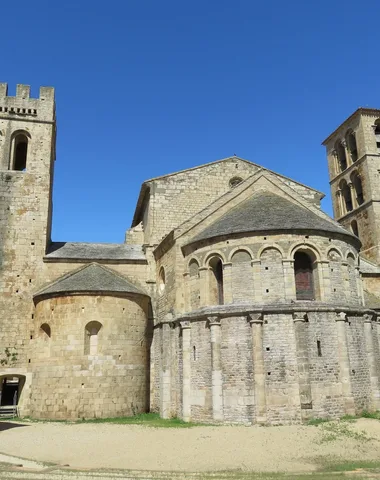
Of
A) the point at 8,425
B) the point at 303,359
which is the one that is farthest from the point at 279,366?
the point at 8,425

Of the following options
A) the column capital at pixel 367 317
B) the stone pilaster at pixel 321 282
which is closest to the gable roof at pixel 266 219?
the stone pilaster at pixel 321 282

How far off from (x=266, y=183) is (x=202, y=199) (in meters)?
4.75

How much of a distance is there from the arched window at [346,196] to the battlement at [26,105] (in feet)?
81.7

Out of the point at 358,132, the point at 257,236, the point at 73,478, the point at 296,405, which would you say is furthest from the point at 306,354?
the point at 358,132

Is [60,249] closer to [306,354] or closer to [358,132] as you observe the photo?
[306,354]

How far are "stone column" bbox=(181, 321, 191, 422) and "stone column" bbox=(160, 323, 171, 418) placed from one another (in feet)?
4.82

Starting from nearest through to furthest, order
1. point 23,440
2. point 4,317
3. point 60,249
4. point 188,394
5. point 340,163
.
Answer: point 23,440, point 188,394, point 4,317, point 60,249, point 340,163

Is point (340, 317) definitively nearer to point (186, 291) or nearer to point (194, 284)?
point (194, 284)

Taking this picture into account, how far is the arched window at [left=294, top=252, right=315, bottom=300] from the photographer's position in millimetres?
18391

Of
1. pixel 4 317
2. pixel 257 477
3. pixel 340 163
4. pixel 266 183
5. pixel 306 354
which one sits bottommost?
pixel 257 477

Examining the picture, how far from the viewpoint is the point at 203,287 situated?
753 inches

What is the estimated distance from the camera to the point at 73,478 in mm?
9000

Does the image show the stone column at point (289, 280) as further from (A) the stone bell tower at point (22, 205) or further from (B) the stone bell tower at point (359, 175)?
(B) the stone bell tower at point (359, 175)

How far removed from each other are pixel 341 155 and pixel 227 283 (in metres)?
26.0
